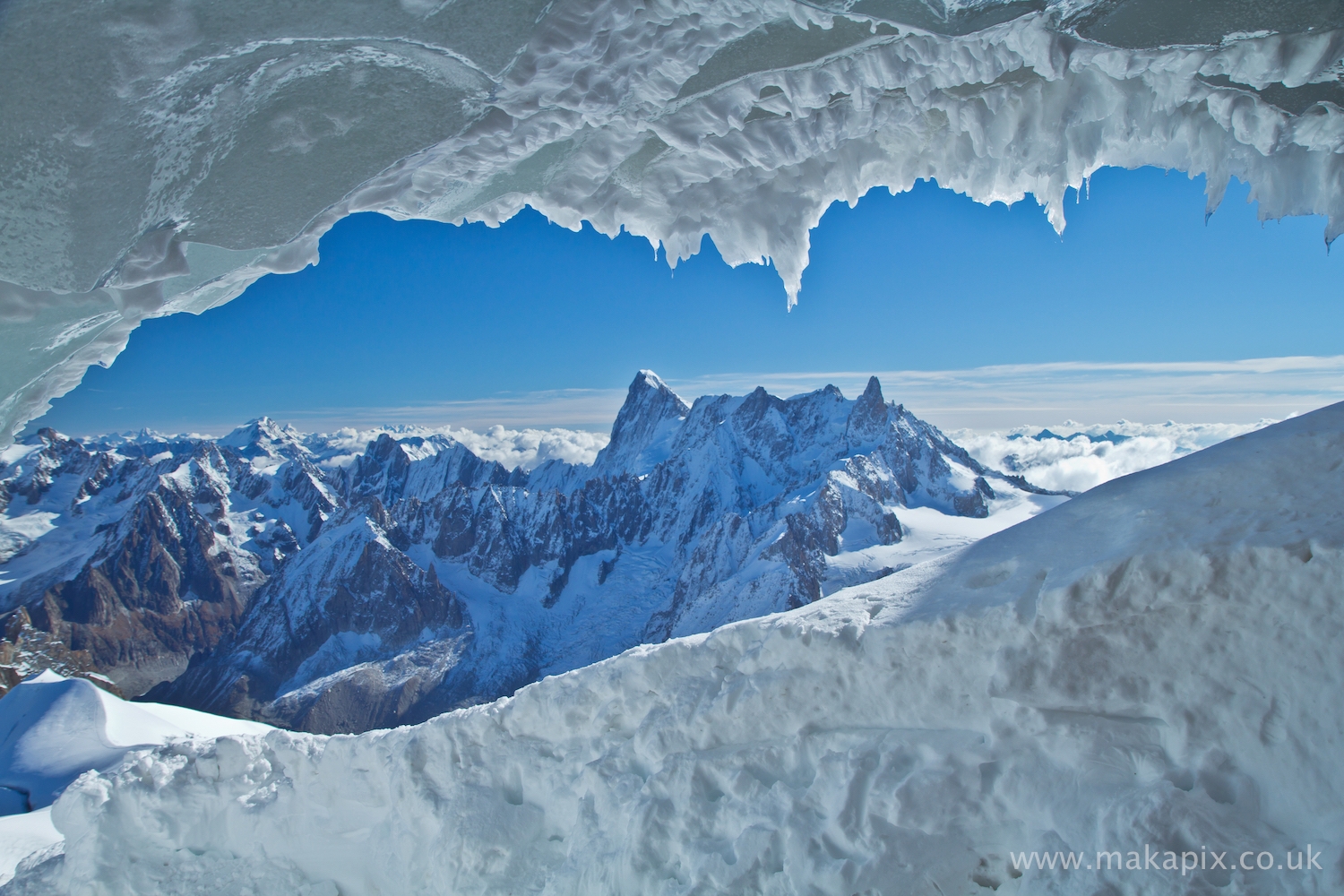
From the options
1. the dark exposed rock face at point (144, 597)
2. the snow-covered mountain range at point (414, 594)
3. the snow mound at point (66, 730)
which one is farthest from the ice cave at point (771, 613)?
the dark exposed rock face at point (144, 597)

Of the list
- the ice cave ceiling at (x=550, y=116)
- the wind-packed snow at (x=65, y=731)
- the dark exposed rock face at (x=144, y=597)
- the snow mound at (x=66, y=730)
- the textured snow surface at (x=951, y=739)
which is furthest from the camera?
the dark exposed rock face at (x=144, y=597)

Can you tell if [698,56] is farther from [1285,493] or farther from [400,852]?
[400,852]

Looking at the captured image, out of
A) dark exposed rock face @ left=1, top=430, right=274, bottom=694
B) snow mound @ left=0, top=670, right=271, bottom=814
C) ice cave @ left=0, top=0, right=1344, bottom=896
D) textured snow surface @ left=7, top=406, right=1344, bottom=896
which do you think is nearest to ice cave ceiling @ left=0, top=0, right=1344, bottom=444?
ice cave @ left=0, top=0, right=1344, bottom=896

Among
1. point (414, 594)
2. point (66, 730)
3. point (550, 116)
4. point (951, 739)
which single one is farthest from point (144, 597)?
point (951, 739)

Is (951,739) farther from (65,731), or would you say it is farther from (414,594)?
(414,594)

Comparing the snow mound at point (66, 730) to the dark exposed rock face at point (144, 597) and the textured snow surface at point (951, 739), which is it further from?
the dark exposed rock face at point (144, 597)

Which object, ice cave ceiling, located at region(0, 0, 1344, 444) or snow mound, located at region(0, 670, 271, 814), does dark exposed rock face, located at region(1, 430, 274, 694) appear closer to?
snow mound, located at region(0, 670, 271, 814)

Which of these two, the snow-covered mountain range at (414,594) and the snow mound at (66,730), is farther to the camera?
the snow-covered mountain range at (414,594)
